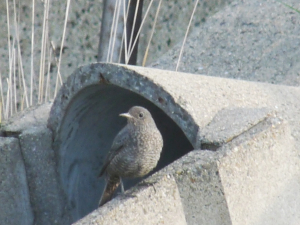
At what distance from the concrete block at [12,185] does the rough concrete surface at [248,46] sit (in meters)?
1.58

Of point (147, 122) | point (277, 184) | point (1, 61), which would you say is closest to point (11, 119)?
point (147, 122)

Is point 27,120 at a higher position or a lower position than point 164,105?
lower

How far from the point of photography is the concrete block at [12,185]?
2842 millimetres

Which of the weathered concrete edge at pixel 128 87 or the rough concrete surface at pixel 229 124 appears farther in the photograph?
the weathered concrete edge at pixel 128 87

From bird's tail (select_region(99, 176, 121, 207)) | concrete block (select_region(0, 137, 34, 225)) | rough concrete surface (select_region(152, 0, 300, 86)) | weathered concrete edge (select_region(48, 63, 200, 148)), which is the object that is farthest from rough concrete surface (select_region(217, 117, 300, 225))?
concrete block (select_region(0, 137, 34, 225))

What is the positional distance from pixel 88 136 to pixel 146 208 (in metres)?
1.11

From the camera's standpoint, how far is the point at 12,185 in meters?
2.87

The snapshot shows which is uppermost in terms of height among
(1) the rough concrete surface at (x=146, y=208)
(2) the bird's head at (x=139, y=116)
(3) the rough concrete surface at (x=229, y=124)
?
(3) the rough concrete surface at (x=229, y=124)

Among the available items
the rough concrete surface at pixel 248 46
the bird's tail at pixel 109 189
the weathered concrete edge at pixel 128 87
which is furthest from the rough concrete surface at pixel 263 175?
the rough concrete surface at pixel 248 46

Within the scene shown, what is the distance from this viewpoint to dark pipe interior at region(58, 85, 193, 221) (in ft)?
9.43

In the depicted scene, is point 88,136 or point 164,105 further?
point 88,136

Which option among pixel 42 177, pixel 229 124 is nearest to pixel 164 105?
pixel 229 124

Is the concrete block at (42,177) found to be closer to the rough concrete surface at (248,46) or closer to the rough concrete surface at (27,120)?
the rough concrete surface at (27,120)

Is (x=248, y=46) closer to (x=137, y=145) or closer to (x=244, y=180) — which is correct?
(x=137, y=145)
